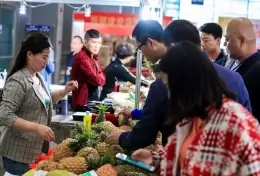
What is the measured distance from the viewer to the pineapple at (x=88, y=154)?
237cm

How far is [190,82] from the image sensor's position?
1.47 metres

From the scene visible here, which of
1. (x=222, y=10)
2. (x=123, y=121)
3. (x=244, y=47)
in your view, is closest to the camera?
(x=244, y=47)

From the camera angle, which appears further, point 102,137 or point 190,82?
point 102,137

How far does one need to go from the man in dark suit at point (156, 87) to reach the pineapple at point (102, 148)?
193mm

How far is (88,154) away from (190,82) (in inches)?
43.5

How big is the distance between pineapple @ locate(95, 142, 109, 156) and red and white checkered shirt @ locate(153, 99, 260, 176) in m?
1.02

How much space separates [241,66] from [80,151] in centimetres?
133

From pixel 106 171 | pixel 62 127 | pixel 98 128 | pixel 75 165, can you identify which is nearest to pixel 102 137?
pixel 98 128

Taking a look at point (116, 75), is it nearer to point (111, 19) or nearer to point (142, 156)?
point (142, 156)

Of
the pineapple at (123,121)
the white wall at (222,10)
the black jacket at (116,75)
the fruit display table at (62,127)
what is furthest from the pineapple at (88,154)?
the white wall at (222,10)

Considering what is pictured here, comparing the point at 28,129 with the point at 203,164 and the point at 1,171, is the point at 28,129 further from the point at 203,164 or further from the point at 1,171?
the point at 1,171

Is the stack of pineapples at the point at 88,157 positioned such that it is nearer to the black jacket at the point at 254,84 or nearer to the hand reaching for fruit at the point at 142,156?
the hand reaching for fruit at the point at 142,156

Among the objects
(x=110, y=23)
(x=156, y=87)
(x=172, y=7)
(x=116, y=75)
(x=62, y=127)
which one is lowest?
(x=62, y=127)

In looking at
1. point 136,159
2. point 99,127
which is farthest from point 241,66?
point 136,159
